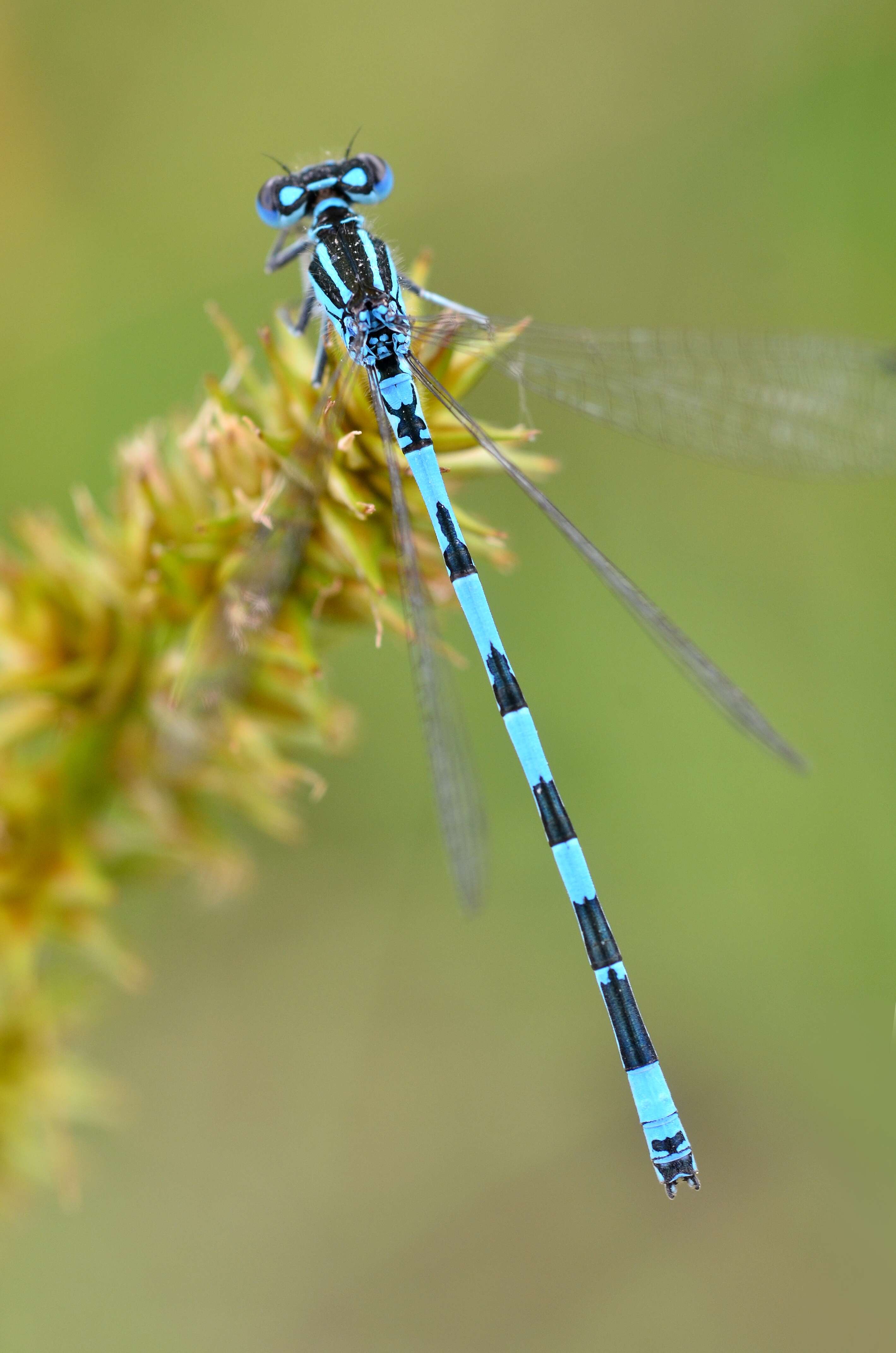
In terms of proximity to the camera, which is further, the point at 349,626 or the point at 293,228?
the point at 293,228

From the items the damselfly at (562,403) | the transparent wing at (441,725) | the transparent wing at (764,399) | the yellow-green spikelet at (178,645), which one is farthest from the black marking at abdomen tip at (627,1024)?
the transparent wing at (764,399)

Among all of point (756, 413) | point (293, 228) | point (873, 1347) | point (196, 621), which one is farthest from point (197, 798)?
point (873, 1347)

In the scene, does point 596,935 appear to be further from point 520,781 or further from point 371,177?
point 371,177

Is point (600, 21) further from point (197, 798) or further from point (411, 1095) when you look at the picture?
point (411, 1095)

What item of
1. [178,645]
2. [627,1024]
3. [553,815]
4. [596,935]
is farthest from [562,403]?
[627,1024]

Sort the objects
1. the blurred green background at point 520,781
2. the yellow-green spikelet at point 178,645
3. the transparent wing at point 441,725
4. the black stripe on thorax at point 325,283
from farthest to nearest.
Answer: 1. the blurred green background at point 520,781
2. the black stripe on thorax at point 325,283
3. the transparent wing at point 441,725
4. the yellow-green spikelet at point 178,645

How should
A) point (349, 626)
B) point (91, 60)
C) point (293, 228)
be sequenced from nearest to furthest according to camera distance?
1. point (349, 626)
2. point (293, 228)
3. point (91, 60)

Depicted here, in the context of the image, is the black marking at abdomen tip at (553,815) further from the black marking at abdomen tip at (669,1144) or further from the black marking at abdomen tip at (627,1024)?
the black marking at abdomen tip at (669,1144)
